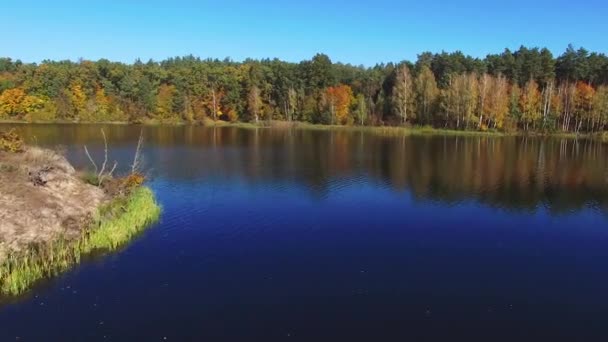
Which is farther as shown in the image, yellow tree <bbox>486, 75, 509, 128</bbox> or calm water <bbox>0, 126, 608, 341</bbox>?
yellow tree <bbox>486, 75, 509, 128</bbox>

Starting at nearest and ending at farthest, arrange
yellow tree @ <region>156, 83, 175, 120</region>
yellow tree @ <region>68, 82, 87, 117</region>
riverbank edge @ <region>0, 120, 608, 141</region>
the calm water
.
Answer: the calm water → riverbank edge @ <region>0, 120, 608, 141</region> → yellow tree @ <region>68, 82, 87, 117</region> → yellow tree @ <region>156, 83, 175, 120</region>

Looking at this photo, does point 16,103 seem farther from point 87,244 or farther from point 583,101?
point 583,101

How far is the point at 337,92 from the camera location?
109438mm

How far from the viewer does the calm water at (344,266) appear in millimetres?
15352

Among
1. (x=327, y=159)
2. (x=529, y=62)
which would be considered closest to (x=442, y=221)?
(x=327, y=159)

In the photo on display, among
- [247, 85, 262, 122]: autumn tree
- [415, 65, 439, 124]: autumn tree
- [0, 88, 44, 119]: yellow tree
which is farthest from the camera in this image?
[247, 85, 262, 122]: autumn tree

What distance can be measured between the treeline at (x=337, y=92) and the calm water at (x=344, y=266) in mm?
54713

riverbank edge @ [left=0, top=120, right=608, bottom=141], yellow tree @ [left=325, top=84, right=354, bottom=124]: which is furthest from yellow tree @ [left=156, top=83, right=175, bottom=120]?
yellow tree @ [left=325, top=84, right=354, bottom=124]

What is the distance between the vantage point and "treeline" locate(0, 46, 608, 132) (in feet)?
308

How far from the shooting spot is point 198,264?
814 inches

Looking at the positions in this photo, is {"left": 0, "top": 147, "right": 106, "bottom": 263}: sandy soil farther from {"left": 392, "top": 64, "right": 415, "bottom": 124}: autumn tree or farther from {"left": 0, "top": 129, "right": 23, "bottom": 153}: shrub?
{"left": 392, "top": 64, "right": 415, "bottom": 124}: autumn tree

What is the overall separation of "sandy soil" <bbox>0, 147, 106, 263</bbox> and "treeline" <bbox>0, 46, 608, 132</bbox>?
267ft

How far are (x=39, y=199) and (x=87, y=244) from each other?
12.2 feet

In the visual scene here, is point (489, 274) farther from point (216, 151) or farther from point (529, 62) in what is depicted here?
point (529, 62)
